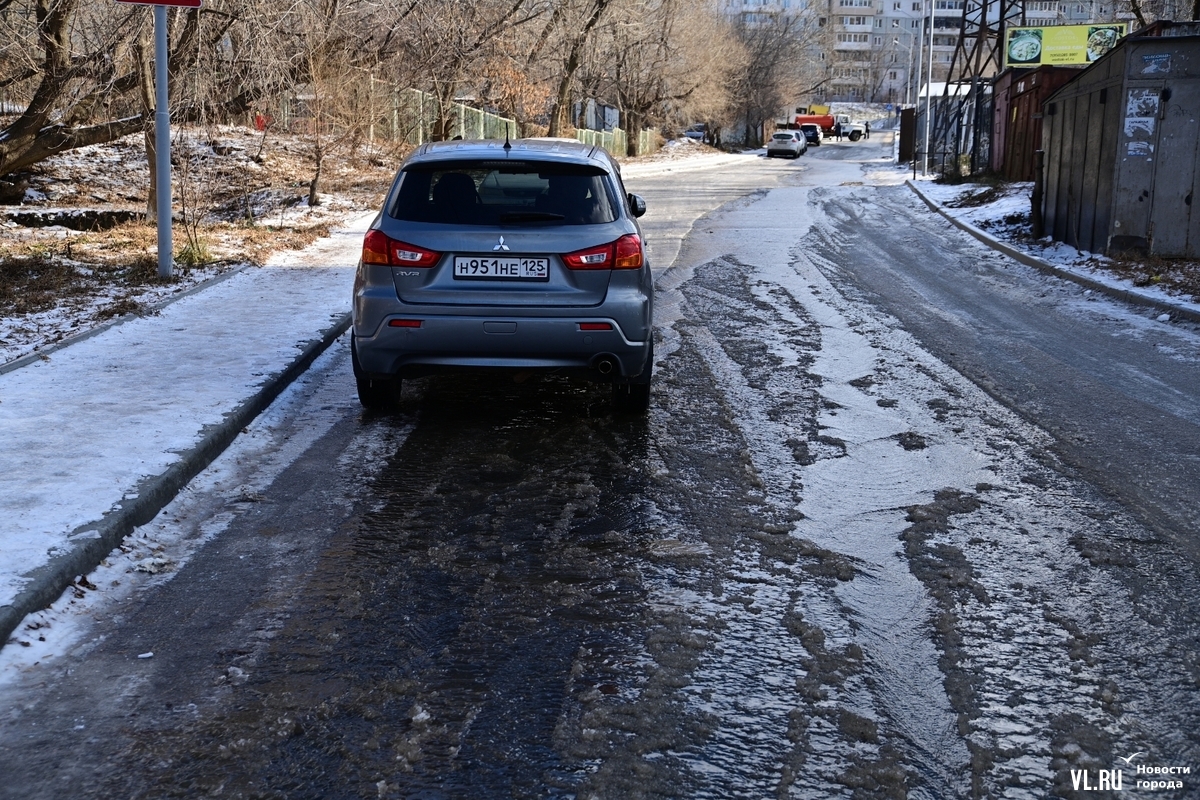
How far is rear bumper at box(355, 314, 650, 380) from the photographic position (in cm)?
657

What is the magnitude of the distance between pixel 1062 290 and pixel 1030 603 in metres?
9.91

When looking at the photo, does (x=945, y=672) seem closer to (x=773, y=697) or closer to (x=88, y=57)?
(x=773, y=697)

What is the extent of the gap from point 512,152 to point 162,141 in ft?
19.3

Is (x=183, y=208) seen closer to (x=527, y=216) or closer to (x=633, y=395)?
(x=527, y=216)

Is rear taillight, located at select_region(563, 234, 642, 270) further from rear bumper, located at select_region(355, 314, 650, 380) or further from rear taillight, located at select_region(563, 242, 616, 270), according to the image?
rear bumper, located at select_region(355, 314, 650, 380)

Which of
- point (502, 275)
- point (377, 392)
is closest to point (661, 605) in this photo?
point (502, 275)

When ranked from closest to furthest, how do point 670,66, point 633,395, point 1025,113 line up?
point 633,395 → point 1025,113 → point 670,66

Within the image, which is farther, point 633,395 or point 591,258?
point 633,395

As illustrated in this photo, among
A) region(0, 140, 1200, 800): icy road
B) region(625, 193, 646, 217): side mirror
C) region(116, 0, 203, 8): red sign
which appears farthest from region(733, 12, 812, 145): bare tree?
region(0, 140, 1200, 800): icy road

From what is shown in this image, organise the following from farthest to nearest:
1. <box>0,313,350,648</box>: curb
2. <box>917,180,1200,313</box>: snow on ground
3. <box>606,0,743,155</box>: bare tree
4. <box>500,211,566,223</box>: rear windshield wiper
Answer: <box>606,0,743,155</box>: bare tree < <box>917,180,1200,313</box>: snow on ground < <box>500,211,566,223</box>: rear windshield wiper < <box>0,313,350,648</box>: curb

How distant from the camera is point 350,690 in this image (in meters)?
3.66

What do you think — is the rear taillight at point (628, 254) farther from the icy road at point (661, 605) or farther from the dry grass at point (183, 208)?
the dry grass at point (183, 208)

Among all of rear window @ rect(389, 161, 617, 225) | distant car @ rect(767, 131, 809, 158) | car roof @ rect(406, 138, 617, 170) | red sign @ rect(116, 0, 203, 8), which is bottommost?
distant car @ rect(767, 131, 809, 158)

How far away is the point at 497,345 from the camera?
21.6 ft
